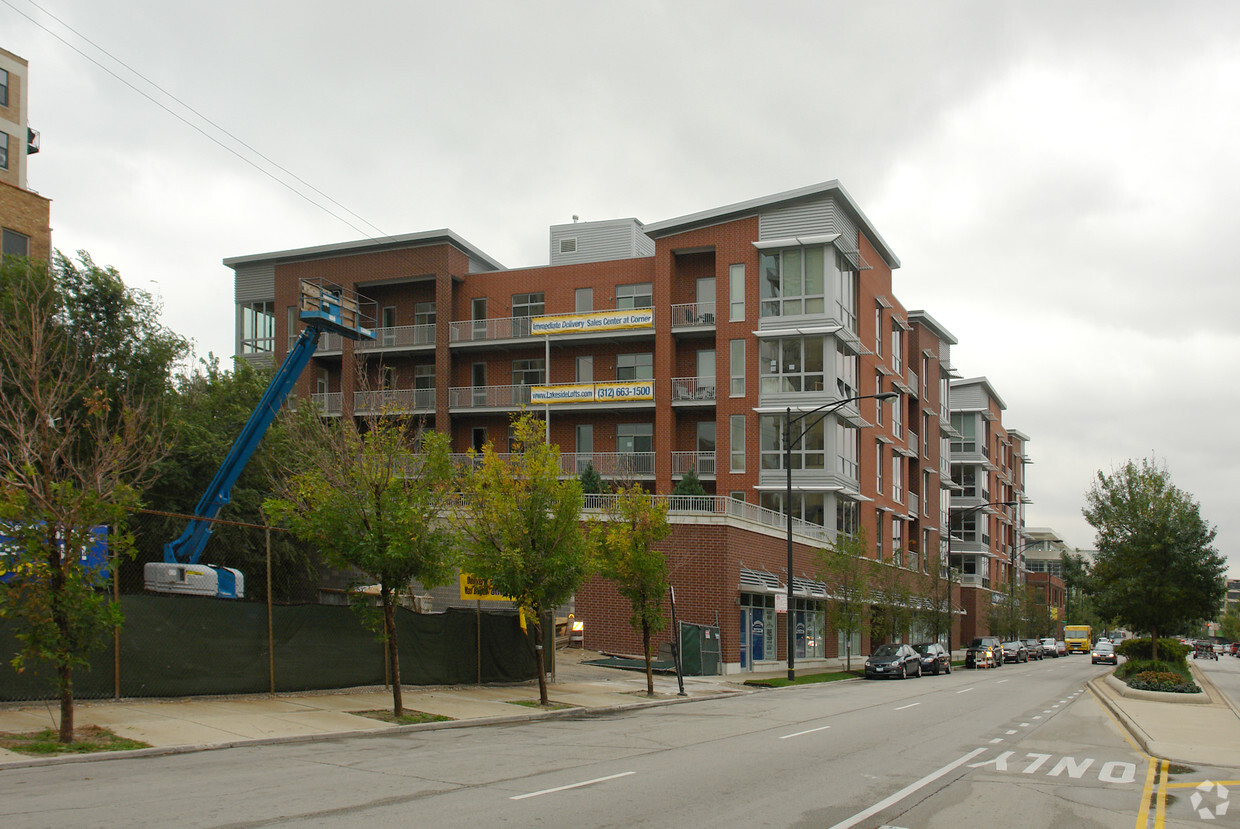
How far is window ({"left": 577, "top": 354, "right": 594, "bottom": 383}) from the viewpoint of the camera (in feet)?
171

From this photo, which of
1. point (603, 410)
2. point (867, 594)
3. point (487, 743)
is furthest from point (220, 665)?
point (603, 410)

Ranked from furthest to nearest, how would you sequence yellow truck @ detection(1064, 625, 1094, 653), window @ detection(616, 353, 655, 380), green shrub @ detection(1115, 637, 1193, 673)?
yellow truck @ detection(1064, 625, 1094, 653) → window @ detection(616, 353, 655, 380) → green shrub @ detection(1115, 637, 1193, 673)

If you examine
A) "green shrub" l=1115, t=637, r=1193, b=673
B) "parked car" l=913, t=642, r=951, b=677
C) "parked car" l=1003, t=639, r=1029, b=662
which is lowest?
"parked car" l=1003, t=639, r=1029, b=662

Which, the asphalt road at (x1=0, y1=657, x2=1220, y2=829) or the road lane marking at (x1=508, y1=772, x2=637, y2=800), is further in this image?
the road lane marking at (x1=508, y1=772, x2=637, y2=800)

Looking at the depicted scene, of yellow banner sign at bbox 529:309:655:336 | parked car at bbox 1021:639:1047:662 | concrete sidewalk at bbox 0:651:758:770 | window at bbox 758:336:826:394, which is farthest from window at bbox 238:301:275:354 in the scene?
parked car at bbox 1021:639:1047:662

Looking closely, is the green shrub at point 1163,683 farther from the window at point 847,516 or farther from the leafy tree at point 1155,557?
the window at point 847,516

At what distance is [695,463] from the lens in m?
48.4

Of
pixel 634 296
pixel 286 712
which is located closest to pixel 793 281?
pixel 634 296

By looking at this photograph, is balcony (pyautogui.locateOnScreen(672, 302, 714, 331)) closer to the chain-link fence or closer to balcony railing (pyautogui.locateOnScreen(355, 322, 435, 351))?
balcony railing (pyautogui.locateOnScreen(355, 322, 435, 351))

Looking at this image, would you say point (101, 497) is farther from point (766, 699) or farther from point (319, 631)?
point (766, 699)

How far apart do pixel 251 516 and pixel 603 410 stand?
18899 millimetres

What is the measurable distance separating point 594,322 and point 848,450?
538 inches

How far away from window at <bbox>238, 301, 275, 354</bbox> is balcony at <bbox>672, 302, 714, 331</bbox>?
22073mm

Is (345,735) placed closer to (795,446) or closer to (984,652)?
(795,446)
